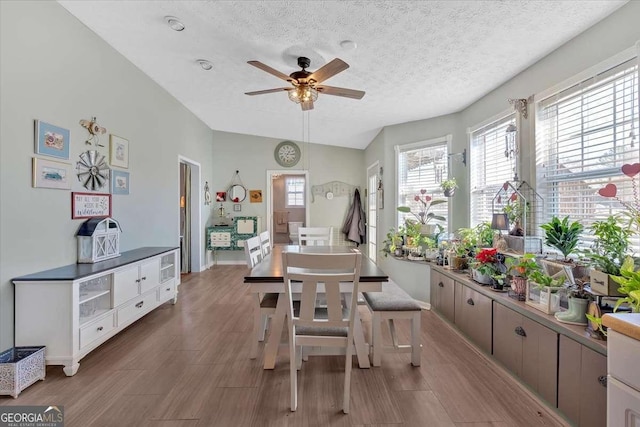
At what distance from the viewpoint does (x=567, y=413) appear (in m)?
1.67

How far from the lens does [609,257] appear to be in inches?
67.9

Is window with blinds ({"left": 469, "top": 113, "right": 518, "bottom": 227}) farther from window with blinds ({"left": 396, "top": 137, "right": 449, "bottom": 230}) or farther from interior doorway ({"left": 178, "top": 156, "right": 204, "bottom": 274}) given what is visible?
interior doorway ({"left": 178, "top": 156, "right": 204, "bottom": 274})

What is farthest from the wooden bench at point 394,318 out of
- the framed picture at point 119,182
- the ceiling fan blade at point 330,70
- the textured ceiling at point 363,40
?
the framed picture at point 119,182

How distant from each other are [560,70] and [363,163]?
4.42 metres

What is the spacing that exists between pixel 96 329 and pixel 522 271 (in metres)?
3.24

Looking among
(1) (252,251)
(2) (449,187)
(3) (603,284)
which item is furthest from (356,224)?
(3) (603,284)

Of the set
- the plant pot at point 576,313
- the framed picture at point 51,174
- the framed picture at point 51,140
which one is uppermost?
the framed picture at point 51,140

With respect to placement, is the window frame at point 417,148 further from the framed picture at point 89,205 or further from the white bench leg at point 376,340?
the framed picture at point 89,205

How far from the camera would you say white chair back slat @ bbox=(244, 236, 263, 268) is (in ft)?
8.71

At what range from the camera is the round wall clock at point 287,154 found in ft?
21.7

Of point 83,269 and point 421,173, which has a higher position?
point 421,173

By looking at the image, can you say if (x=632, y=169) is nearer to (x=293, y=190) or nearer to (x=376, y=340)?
(x=376, y=340)

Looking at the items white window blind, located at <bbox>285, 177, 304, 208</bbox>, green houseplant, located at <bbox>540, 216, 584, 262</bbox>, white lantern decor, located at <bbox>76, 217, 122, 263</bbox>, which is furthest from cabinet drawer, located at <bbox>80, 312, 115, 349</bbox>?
white window blind, located at <bbox>285, 177, 304, 208</bbox>

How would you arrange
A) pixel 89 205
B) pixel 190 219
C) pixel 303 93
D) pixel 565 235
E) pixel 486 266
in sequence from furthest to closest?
pixel 190 219 → pixel 89 205 → pixel 303 93 → pixel 486 266 → pixel 565 235
